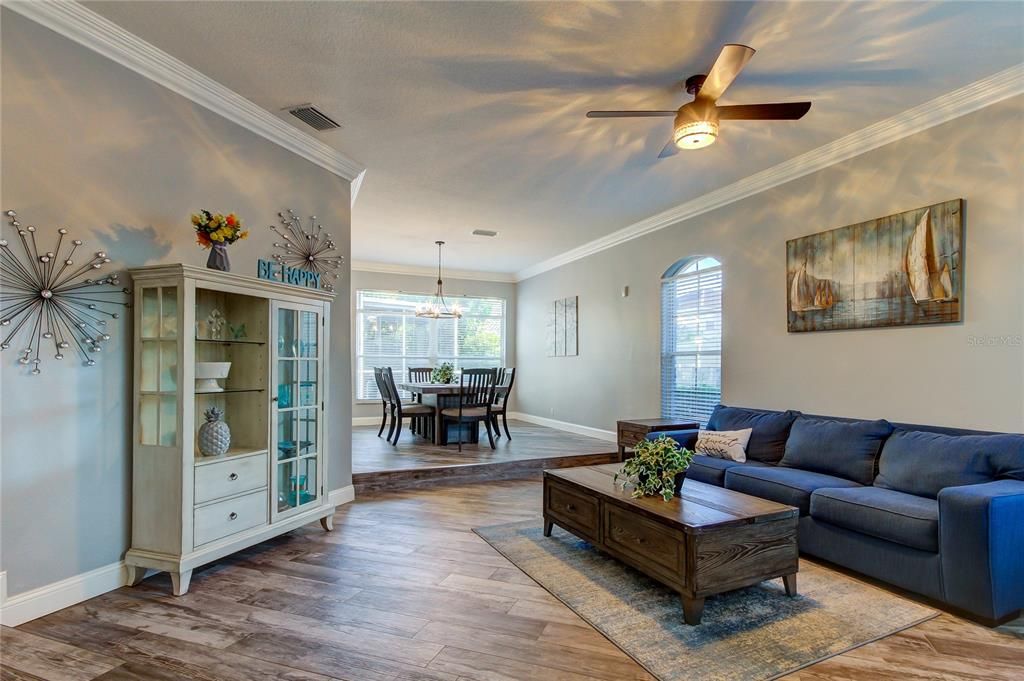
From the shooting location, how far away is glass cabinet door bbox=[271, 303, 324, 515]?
3.24 m

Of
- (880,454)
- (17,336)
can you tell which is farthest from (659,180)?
(17,336)

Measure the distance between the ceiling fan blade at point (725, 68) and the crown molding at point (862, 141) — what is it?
1.72 metres

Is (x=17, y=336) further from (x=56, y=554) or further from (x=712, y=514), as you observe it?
(x=712, y=514)

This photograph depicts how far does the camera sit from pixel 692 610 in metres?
2.33

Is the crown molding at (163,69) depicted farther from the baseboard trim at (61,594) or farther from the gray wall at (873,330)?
the gray wall at (873,330)

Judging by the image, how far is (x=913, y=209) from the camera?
3439 mm

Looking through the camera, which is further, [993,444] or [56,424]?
[993,444]

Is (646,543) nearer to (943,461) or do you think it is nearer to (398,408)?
(943,461)

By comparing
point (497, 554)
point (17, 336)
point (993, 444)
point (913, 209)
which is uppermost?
point (913, 209)

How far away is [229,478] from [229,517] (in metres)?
0.21

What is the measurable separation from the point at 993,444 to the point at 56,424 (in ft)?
15.4

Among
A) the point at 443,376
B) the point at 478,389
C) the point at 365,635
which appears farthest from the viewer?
the point at 443,376

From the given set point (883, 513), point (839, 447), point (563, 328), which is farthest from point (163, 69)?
point (563, 328)

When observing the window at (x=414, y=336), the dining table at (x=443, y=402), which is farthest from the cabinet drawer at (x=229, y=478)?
the window at (x=414, y=336)
